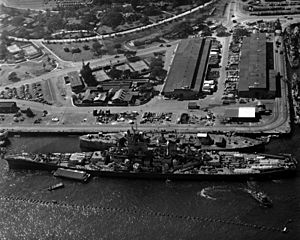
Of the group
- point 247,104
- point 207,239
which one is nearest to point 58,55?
point 247,104

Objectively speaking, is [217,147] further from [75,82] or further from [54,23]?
[54,23]

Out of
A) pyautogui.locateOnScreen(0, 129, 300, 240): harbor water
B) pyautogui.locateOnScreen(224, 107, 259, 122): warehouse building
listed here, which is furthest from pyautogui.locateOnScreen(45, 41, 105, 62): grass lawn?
pyautogui.locateOnScreen(0, 129, 300, 240): harbor water

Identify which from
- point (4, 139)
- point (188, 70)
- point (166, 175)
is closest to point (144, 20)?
point (188, 70)

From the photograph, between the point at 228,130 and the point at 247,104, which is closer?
the point at 228,130

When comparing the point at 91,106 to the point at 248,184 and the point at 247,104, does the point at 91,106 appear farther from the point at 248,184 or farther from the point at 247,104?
the point at 248,184

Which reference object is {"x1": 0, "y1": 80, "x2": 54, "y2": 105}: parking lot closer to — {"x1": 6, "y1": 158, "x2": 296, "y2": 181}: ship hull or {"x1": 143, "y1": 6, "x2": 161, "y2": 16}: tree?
{"x1": 6, "y1": 158, "x2": 296, "y2": 181}: ship hull

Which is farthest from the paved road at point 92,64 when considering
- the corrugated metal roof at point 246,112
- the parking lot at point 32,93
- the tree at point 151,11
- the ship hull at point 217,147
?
the corrugated metal roof at point 246,112
